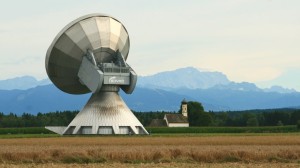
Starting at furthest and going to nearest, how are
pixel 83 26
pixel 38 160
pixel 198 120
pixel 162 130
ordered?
1. pixel 198 120
2. pixel 162 130
3. pixel 83 26
4. pixel 38 160

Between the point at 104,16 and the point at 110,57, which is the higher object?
the point at 104,16

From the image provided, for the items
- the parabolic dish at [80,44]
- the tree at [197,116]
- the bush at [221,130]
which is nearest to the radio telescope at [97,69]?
the parabolic dish at [80,44]

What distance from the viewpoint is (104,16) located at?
304ft

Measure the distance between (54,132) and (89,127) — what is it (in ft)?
53.1

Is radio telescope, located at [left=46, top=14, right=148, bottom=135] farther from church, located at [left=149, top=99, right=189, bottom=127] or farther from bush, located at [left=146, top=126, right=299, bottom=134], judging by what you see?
church, located at [left=149, top=99, right=189, bottom=127]

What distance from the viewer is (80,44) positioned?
90.7m

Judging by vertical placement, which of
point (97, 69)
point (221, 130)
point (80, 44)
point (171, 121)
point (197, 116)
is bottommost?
point (221, 130)

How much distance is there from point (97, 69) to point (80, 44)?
496 centimetres

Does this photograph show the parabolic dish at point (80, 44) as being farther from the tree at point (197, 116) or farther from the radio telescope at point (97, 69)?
the tree at point (197, 116)

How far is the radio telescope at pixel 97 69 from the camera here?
295ft

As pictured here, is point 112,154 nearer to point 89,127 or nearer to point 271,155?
point 271,155

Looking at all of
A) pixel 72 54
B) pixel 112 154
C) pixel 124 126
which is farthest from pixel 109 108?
pixel 112 154


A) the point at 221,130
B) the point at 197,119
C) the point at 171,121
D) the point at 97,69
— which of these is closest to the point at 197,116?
the point at 197,119

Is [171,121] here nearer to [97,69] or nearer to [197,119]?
[197,119]
